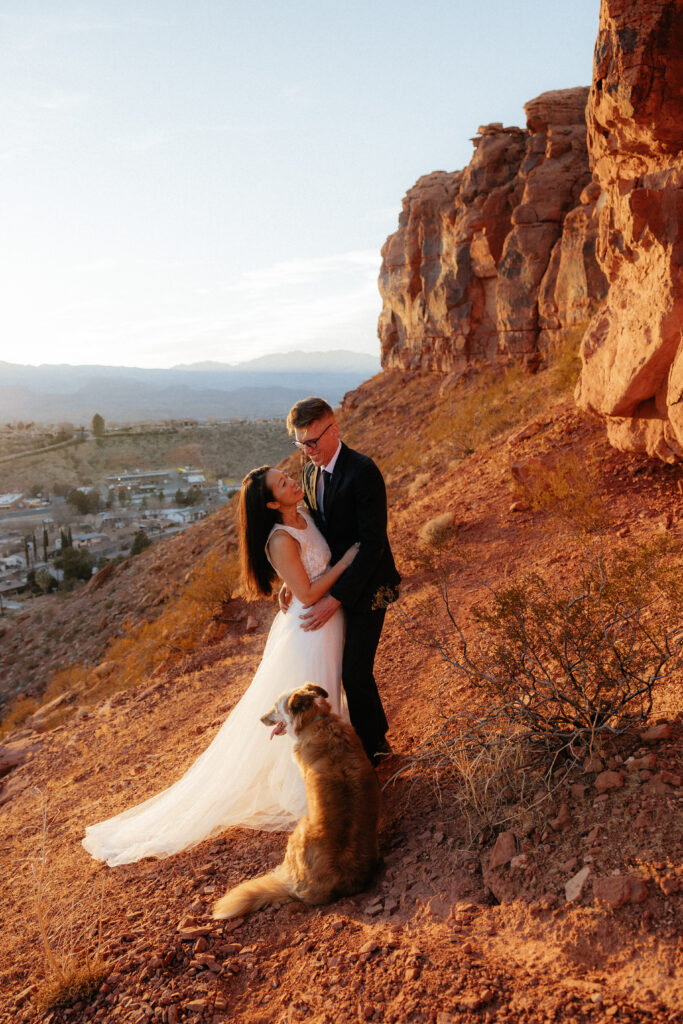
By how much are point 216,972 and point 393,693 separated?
7.98 feet

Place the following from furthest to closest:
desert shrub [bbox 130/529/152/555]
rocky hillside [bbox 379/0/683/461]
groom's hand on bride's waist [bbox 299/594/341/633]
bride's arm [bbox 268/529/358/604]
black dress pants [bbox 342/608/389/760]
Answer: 1. desert shrub [bbox 130/529/152/555]
2. rocky hillside [bbox 379/0/683/461]
3. black dress pants [bbox 342/608/389/760]
4. groom's hand on bride's waist [bbox 299/594/341/633]
5. bride's arm [bbox 268/529/358/604]

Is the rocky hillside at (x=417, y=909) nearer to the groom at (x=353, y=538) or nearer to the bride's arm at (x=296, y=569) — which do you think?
the groom at (x=353, y=538)

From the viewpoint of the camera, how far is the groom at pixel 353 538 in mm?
3318

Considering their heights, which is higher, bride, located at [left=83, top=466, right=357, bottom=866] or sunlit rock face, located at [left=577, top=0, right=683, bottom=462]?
sunlit rock face, located at [left=577, top=0, right=683, bottom=462]

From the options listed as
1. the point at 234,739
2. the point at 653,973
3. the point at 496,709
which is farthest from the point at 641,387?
the point at 653,973

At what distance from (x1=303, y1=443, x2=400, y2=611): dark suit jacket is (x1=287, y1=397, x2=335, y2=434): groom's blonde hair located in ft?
0.77

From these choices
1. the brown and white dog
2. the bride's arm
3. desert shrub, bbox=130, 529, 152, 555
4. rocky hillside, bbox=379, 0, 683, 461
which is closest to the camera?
the brown and white dog

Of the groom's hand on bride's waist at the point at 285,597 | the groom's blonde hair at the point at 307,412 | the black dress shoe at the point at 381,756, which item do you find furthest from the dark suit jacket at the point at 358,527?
the black dress shoe at the point at 381,756

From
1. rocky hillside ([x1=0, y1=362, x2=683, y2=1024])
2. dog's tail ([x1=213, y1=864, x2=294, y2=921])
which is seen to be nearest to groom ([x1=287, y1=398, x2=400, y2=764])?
rocky hillside ([x1=0, y1=362, x2=683, y2=1024])

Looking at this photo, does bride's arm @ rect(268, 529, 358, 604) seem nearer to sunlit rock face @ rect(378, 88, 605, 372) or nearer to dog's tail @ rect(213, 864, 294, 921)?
dog's tail @ rect(213, 864, 294, 921)

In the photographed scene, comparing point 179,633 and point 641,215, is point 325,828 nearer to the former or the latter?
point 641,215

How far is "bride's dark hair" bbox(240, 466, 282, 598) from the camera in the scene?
3.27m

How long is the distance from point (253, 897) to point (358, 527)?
1662mm

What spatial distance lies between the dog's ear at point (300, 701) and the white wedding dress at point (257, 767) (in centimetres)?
37
